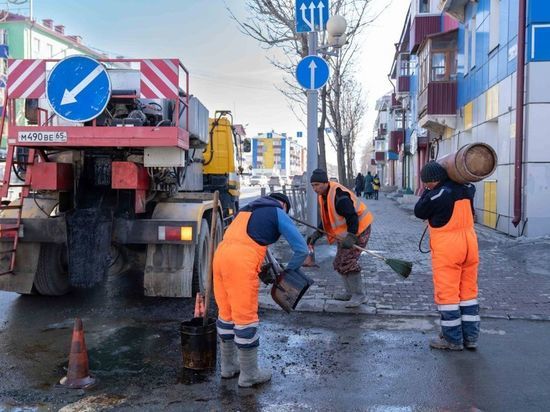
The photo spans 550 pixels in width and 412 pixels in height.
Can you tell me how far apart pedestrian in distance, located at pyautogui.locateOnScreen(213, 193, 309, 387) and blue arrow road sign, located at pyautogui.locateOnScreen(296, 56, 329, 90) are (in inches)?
213

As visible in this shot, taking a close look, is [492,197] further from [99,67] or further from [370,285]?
[99,67]

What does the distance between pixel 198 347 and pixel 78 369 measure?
35.7 inches

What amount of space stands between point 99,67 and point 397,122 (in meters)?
41.4

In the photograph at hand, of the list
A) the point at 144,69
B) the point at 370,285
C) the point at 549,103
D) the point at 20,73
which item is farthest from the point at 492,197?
the point at 20,73

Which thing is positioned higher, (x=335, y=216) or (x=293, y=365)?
(x=335, y=216)

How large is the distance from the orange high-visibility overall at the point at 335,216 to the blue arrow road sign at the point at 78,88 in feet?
8.39

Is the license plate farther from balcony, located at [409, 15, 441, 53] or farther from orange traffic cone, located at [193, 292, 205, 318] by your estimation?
balcony, located at [409, 15, 441, 53]

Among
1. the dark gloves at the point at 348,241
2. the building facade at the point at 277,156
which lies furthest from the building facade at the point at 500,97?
the building facade at the point at 277,156

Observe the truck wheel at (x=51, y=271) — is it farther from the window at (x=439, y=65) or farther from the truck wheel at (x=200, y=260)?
the window at (x=439, y=65)

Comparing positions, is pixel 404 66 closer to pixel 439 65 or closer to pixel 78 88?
pixel 439 65

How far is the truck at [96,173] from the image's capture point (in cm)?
573

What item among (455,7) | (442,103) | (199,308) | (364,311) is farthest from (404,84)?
(199,308)

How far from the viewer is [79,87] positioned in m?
5.75

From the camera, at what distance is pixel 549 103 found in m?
11.3
